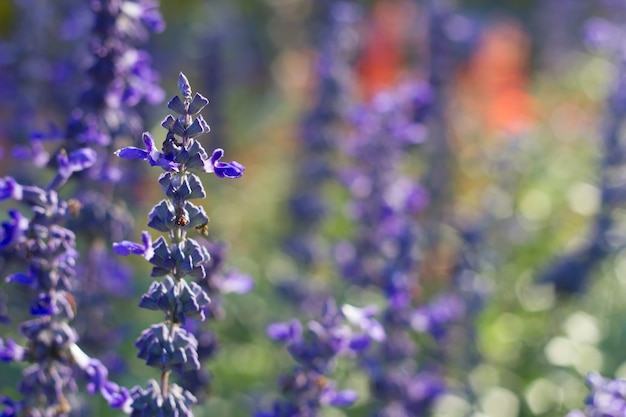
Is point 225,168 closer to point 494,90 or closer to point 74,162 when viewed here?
point 74,162

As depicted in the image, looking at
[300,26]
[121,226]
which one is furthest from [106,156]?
[300,26]

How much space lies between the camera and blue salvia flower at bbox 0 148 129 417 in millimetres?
2277

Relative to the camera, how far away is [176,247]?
201cm

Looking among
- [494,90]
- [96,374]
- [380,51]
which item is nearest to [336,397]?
[96,374]

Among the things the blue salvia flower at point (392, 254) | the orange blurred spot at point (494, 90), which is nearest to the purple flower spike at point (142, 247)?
the blue salvia flower at point (392, 254)

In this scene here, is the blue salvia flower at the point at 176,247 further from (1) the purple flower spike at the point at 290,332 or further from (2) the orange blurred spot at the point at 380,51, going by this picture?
(2) the orange blurred spot at the point at 380,51

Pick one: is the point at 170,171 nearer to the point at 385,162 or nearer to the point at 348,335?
the point at 348,335

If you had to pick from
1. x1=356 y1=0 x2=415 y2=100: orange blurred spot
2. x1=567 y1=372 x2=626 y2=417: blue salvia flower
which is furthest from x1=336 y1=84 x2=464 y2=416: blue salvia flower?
x1=356 y1=0 x2=415 y2=100: orange blurred spot

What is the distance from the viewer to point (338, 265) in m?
4.34

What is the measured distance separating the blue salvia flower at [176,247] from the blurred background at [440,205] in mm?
802

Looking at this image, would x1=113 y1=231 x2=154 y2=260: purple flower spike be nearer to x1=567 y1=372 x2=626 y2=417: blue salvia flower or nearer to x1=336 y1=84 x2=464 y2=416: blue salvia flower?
x1=567 y1=372 x2=626 y2=417: blue salvia flower

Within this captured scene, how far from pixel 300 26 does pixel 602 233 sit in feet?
17.9

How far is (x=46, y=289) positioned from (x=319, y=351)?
71 centimetres

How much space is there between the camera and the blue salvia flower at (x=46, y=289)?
2.28 metres
